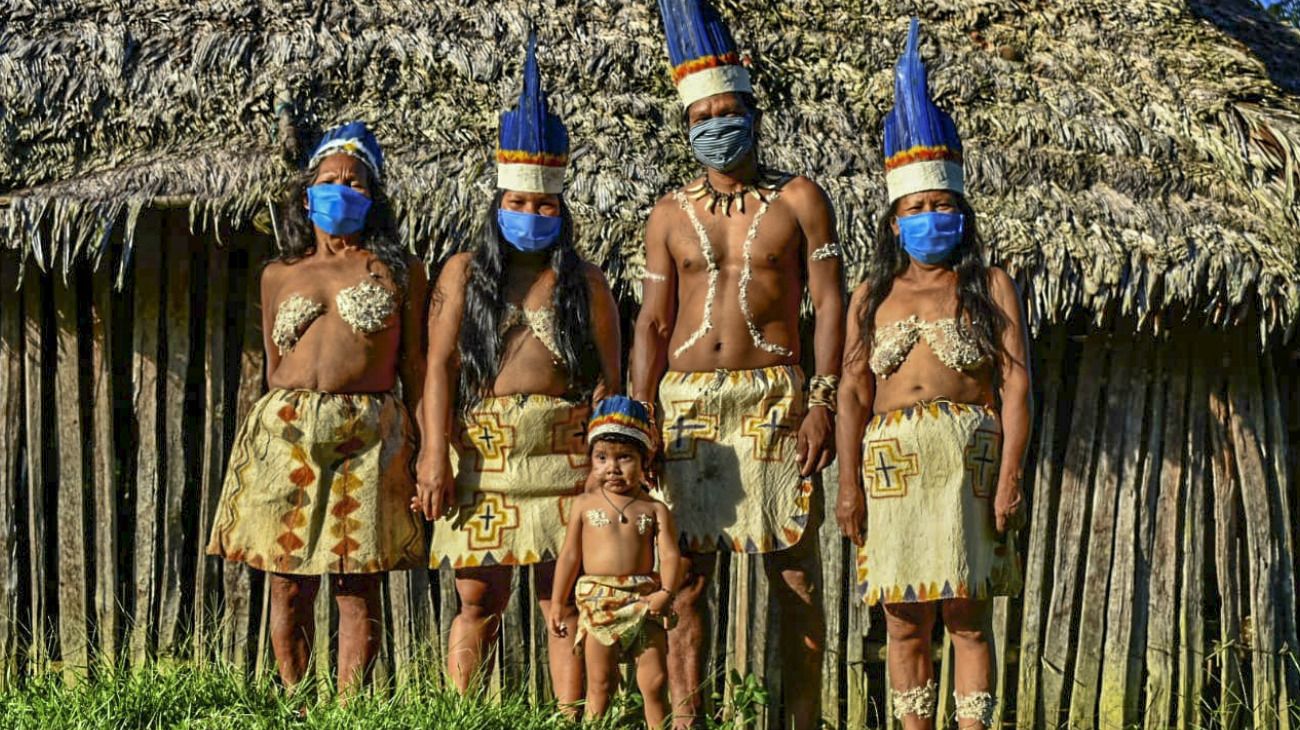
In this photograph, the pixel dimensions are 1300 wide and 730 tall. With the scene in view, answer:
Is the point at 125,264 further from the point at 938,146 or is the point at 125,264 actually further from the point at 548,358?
the point at 938,146

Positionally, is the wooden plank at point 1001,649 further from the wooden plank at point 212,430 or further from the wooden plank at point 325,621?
the wooden plank at point 212,430

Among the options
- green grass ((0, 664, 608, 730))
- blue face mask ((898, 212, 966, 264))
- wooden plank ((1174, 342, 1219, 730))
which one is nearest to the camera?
green grass ((0, 664, 608, 730))

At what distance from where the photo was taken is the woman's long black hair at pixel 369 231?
5113 millimetres

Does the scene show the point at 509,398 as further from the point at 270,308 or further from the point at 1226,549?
the point at 1226,549

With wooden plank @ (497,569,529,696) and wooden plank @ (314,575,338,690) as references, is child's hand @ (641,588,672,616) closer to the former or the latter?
wooden plank @ (497,569,529,696)

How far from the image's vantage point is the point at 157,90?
6594mm

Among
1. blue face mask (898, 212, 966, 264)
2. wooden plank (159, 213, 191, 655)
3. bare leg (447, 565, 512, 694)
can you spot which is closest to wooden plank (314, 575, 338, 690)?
wooden plank (159, 213, 191, 655)

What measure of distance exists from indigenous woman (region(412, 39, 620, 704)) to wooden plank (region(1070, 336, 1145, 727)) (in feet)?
8.10

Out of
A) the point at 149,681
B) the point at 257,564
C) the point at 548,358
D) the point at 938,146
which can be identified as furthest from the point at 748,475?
the point at 149,681

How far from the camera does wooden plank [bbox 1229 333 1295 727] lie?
6621mm

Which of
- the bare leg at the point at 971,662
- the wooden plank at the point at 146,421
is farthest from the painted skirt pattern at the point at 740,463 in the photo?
the wooden plank at the point at 146,421

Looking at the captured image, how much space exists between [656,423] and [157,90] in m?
2.77

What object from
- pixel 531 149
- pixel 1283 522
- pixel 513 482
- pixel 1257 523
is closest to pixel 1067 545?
pixel 1257 523

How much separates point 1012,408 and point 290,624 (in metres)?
2.17
